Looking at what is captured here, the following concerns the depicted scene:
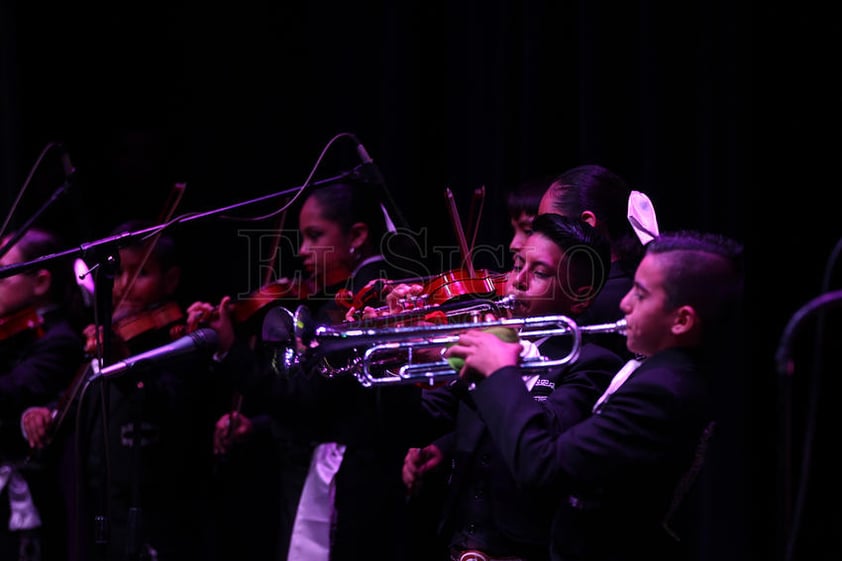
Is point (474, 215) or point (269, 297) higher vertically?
point (474, 215)

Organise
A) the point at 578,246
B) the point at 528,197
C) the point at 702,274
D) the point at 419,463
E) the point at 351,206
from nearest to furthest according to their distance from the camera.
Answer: the point at 702,274, the point at 578,246, the point at 419,463, the point at 528,197, the point at 351,206

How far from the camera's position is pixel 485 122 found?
4141 mm

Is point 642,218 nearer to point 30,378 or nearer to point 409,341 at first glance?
point 409,341

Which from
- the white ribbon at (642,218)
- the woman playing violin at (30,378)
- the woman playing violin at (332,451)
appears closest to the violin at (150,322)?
the woman playing violin at (332,451)

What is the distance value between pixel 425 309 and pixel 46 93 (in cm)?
324

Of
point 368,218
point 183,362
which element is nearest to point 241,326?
point 183,362

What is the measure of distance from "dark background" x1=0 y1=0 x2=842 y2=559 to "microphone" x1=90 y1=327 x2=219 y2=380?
56 centimetres

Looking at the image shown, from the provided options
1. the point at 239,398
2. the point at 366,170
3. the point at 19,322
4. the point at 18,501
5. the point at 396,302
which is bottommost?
the point at 18,501

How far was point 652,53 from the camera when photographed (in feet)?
11.5

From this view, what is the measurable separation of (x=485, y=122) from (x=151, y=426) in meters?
1.93

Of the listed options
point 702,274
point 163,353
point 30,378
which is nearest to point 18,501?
point 30,378

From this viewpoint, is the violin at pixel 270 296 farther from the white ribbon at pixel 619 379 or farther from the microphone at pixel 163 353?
→ the white ribbon at pixel 619 379

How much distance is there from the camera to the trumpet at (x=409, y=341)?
2359 millimetres

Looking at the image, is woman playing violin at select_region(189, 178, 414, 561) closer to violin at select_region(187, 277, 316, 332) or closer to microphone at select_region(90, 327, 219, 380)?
violin at select_region(187, 277, 316, 332)
